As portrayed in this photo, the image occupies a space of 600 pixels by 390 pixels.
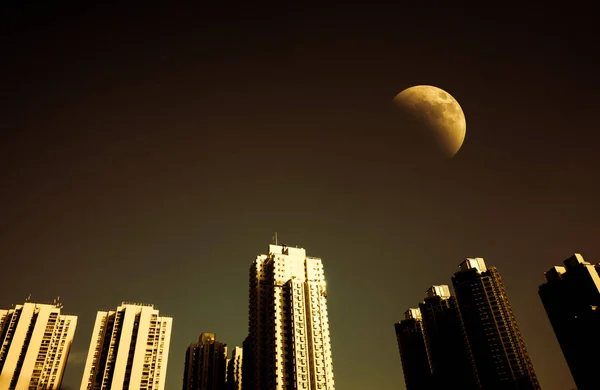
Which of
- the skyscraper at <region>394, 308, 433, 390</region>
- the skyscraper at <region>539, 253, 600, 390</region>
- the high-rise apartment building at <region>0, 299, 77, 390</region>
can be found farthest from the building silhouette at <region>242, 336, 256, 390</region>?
the skyscraper at <region>539, 253, 600, 390</region>

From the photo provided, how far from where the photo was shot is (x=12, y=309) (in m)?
114

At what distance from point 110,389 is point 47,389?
23907 mm

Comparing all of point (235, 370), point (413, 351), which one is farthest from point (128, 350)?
point (413, 351)

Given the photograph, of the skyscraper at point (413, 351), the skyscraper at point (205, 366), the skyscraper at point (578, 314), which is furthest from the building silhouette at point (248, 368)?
the skyscraper at point (578, 314)

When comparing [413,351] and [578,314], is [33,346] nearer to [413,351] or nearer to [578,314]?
[413,351]

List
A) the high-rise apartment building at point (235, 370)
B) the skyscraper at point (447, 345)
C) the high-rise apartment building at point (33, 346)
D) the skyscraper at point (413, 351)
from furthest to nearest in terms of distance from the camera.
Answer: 1. the skyscraper at point (413, 351)
2. the skyscraper at point (447, 345)
3. the high-rise apartment building at point (235, 370)
4. the high-rise apartment building at point (33, 346)

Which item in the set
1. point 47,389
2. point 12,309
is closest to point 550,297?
point 47,389

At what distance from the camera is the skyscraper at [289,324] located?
A: 87.8m

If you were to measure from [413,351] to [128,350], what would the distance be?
331ft

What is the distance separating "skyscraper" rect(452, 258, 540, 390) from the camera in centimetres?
13312

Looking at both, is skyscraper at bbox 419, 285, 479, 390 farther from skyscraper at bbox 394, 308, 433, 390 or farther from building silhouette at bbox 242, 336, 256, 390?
building silhouette at bbox 242, 336, 256, 390

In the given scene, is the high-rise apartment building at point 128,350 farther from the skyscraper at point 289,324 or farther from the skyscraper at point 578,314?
the skyscraper at point 578,314

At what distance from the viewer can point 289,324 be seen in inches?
3676

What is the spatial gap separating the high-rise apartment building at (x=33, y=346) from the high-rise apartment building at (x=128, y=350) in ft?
45.6
